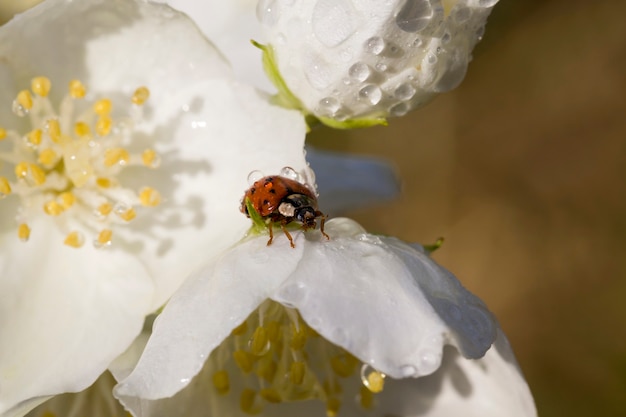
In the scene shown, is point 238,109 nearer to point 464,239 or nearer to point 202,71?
point 202,71

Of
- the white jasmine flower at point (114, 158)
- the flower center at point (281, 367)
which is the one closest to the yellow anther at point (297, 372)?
the flower center at point (281, 367)

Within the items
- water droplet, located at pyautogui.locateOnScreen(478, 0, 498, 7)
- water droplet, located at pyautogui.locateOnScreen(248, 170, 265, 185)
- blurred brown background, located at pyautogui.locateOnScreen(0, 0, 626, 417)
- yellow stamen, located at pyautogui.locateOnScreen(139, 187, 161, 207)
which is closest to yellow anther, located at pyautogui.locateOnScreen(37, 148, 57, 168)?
yellow stamen, located at pyautogui.locateOnScreen(139, 187, 161, 207)

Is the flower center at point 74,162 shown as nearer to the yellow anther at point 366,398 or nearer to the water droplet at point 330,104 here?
the water droplet at point 330,104

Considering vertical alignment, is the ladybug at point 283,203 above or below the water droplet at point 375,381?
above

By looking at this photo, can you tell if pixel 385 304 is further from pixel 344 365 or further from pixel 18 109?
pixel 18 109

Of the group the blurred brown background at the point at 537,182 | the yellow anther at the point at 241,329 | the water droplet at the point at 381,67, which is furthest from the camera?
the blurred brown background at the point at 537,182

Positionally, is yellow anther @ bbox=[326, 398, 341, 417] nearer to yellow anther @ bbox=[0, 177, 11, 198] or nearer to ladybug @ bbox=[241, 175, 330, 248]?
ladybug @ bbox=[241, 175, 330, 248]
